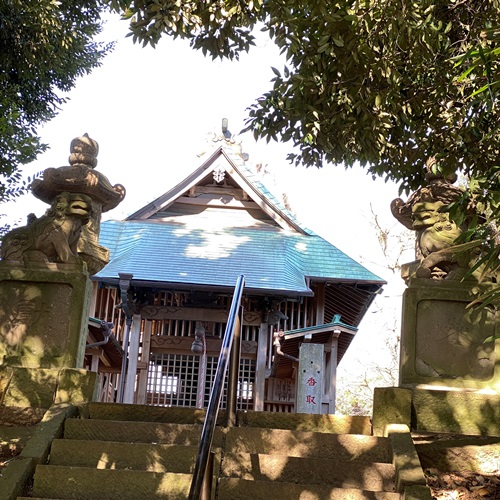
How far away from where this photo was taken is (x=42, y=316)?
5.90 m

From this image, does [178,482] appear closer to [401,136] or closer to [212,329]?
[401,136]

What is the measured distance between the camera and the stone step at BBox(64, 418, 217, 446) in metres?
5.01

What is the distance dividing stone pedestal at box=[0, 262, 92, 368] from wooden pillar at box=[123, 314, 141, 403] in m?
8.10

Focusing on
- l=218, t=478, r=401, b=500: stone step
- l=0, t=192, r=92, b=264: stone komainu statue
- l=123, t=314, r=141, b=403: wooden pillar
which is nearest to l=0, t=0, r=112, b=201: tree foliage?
l=0, t=192, r=92, b=264: stone komainu statue

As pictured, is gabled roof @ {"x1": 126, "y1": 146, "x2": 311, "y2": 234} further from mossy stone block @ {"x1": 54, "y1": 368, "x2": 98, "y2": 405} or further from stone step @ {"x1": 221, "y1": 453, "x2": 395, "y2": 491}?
stone step @ {"x1": 221, "y1": 453, "x2": 395, "y2": 491}

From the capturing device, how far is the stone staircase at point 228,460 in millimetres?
4344

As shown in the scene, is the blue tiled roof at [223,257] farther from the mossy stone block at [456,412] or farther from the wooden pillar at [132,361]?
the mossy stone block at [456,412]

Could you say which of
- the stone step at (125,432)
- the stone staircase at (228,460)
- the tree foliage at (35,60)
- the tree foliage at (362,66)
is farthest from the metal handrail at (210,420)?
the tree foliage at (35,60)

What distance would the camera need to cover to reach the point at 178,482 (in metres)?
4.36

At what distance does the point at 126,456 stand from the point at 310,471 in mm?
1148

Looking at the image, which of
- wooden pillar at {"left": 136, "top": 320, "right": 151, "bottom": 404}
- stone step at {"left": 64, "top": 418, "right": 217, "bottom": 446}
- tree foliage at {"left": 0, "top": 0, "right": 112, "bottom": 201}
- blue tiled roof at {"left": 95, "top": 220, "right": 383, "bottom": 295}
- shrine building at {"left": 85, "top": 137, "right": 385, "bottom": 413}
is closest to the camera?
stone step at {"left": 64, "top": 418, "right": 217, "bottom": 446}

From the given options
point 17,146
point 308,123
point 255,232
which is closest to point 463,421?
point 308,123

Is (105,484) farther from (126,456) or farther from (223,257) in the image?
(223,257)

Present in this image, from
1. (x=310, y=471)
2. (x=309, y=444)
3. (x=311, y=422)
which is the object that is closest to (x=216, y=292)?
(x=311, y=422)
